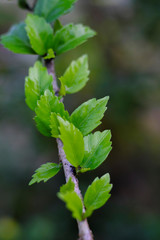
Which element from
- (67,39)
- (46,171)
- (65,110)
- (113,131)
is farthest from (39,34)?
(113,131)

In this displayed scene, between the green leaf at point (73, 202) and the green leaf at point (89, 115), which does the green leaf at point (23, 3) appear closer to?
the green leaf at point (89, 115)

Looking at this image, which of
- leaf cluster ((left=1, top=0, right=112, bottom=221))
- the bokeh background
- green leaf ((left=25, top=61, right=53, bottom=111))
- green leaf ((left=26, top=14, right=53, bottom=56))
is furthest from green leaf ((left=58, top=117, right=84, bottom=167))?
the bokeh background

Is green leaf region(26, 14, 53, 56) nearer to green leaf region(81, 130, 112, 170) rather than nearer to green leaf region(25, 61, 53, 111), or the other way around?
green leaf region(25, 61, 53, 111)

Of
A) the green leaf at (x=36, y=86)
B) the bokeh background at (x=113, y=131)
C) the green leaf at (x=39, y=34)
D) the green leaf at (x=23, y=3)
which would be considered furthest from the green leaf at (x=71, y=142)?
the bokeh background at (x=113, y=131)

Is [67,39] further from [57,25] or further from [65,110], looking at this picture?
[65,110]

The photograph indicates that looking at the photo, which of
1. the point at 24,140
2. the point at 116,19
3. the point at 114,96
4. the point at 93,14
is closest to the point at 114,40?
the point at 116,19

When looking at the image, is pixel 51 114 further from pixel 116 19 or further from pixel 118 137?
pixel 118 137

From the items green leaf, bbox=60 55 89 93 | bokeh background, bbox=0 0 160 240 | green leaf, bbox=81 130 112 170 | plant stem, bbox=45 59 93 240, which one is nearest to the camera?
plant stem, bbox=45 59 93 240
